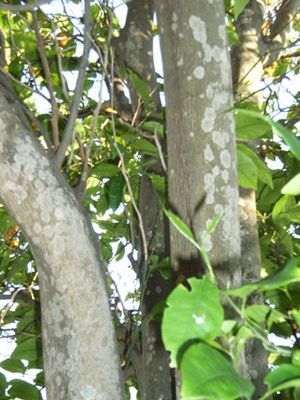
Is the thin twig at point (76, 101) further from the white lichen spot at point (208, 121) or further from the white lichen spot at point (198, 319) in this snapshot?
the white lichen spot at point (198, 319)

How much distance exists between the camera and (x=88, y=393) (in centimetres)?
87

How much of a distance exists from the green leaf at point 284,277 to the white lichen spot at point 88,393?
1.75 feet

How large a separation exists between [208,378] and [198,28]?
63 cm

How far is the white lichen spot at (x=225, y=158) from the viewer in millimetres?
863

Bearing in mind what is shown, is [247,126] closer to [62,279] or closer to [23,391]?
[62,279]

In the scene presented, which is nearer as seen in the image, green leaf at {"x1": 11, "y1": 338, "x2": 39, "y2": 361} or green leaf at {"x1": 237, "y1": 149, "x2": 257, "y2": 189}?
green leaf at {"x1": 237, "y1": 149, "x2": 257, "y2": 189}

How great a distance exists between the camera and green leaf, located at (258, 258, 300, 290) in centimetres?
40

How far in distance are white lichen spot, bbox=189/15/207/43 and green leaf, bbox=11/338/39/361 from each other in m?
0.92

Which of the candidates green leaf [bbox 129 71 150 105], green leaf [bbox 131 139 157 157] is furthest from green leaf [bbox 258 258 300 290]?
green leaf [bbox 129 71 150 105]

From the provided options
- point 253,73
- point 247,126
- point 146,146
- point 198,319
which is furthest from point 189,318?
point 253,73

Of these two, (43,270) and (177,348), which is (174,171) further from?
(177,348)

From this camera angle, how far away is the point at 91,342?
Result: 89 cm

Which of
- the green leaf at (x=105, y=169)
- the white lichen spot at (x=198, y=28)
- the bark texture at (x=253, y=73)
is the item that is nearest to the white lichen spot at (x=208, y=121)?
the white lichen spot at (x=198, y=28)

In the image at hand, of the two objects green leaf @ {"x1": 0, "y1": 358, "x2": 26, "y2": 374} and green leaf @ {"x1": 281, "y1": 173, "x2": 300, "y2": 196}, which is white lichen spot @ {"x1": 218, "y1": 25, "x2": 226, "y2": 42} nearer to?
green leaf @ {"x1": 281, "y1": 173, "x2": 300, "y2": 196}
